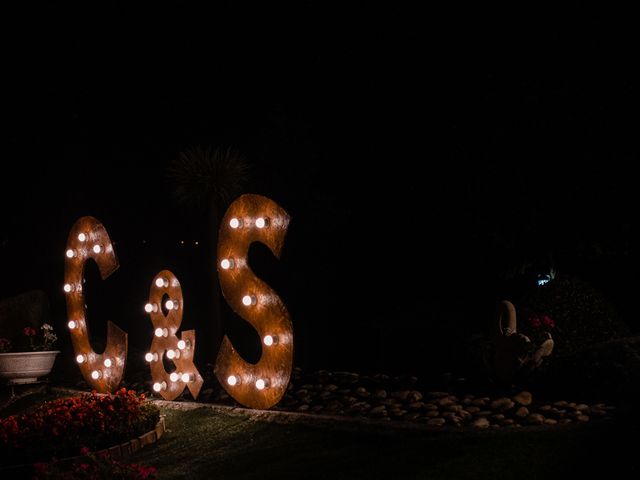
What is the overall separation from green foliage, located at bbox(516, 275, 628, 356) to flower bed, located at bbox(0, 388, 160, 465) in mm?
6204

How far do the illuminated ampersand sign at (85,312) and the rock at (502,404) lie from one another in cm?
724

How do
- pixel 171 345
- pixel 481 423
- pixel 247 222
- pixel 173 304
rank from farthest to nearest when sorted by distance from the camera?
pixel 171 345 → pixel 173 304 → pixel 247 222 → pixel 481 423

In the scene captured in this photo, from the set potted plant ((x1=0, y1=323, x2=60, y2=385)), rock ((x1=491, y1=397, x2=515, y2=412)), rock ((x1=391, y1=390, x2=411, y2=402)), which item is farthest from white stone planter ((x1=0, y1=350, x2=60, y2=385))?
rock ((x1=491, y1=397, x2=515, y2=412))

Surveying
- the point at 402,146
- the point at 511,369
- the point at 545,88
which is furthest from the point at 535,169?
the point at 511,369

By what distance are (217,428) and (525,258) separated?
11889 millimetres

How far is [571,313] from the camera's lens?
12141 millimetres

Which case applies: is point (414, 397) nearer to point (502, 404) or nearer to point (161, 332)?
point (502, 404)

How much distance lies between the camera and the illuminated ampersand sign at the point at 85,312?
14113mm

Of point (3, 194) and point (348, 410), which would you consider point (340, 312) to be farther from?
point (3, 194)

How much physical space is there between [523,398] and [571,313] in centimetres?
272

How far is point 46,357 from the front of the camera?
17.0 meters

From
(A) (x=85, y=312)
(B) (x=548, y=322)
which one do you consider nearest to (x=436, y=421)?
(B) (x=548, y=322)

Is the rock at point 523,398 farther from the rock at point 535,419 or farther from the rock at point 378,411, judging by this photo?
the rock at point 378,411

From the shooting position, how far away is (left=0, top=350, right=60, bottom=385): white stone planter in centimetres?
1662
